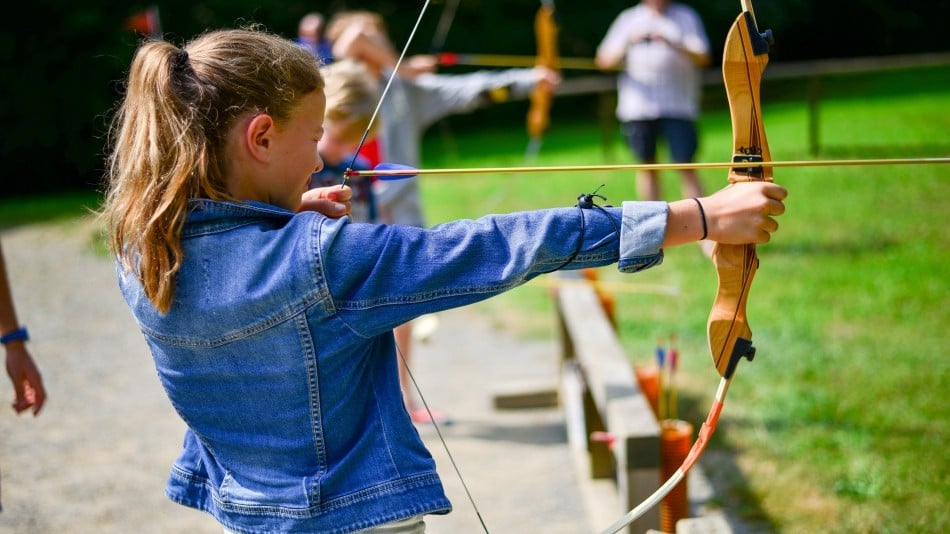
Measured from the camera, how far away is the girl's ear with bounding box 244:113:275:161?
54.2 inches

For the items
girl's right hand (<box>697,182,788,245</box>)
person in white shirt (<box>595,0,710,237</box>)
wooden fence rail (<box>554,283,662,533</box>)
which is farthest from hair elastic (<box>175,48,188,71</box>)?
person in white shirt (<box>595,0,710,237</box>)

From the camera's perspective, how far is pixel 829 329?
452 centimetres

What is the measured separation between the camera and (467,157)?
547 inches

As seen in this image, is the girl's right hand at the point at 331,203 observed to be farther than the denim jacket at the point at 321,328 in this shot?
Yes

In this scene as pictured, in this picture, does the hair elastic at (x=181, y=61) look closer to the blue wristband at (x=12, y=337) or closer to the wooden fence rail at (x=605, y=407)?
the blue wristband at (x=12, y=337)

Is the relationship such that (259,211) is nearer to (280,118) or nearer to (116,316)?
(280,118)

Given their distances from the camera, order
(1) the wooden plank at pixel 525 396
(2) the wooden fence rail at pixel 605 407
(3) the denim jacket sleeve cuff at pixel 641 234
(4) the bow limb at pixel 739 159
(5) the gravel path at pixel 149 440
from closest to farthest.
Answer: (3) the denim jacket sleeve cuff at pixel 641 234, (4) the bow limb at pixel 739 159, (2) the wooden fence rail at pixel 605 407, (5) the gravel path at pixel 149 440, (1) the wooden plank at pixel 525 396

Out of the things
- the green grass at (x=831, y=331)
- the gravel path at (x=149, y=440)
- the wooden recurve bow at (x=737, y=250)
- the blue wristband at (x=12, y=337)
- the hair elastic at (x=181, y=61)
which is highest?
the hair elastic at (x=181, y=61)

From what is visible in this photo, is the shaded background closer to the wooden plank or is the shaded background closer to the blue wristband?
the wooden plank

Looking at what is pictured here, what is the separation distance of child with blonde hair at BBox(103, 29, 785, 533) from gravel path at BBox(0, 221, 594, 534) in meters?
1.78

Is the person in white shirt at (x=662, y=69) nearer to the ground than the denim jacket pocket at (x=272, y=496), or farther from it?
farther from it

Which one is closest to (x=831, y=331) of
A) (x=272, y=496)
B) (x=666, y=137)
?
(x=666, y=137)

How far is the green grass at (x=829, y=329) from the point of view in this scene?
299 centimetres

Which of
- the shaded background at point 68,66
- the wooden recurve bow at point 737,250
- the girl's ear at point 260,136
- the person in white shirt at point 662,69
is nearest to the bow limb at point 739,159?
the wooden recurve bow at point 737,250
